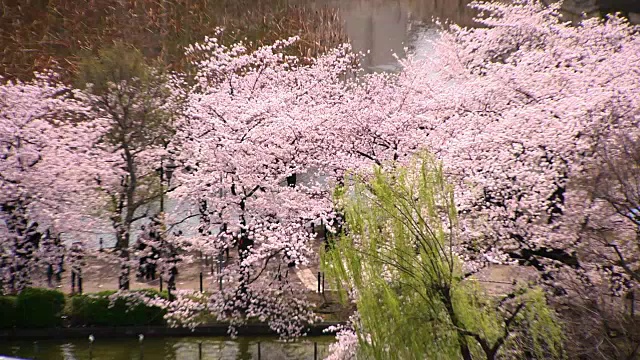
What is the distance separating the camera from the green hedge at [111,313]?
1552 centimetres

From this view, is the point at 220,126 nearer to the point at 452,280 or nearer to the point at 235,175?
the point at 235,175

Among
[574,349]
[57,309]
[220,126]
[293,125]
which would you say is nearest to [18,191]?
[57,309]

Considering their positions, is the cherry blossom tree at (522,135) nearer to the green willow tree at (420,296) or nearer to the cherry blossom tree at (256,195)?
the cherry blossom tree at (256,195)

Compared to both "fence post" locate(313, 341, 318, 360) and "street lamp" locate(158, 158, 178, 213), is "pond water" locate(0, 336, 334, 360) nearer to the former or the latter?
"fence post" locate(313, 341, 318, 360)

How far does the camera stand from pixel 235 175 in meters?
14.7

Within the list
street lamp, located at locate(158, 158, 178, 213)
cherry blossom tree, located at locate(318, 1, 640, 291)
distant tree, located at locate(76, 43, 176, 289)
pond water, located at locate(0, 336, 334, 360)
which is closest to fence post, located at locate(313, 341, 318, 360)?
pond water, located at locate(0, 336, 334, 360)

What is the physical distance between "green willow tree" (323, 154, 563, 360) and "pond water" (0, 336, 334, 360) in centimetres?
600

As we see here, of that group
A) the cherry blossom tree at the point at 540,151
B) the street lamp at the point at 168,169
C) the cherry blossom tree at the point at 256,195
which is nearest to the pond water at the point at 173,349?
the cherry blossom tree at the point at 256,195

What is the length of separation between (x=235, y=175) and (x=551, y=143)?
6846 mm

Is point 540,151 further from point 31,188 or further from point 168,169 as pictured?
point 31,188

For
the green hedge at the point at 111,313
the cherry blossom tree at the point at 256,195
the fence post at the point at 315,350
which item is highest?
the cherry blossom tree at the point at 256,195

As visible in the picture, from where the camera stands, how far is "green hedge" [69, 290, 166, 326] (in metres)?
15.5

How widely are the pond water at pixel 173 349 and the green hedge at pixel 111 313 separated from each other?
1.42 ft

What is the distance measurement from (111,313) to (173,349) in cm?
191
